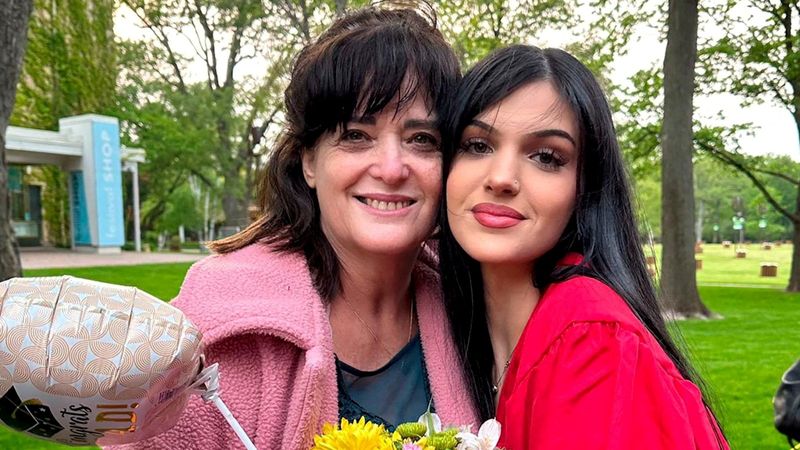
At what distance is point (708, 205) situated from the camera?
63.0 m

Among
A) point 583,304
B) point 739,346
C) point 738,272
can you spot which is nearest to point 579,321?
point 583,304

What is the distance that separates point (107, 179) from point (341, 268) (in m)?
21.5

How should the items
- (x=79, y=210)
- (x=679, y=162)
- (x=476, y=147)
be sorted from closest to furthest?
(x=476, y=147) → (x=679, y=162) → (x=79, y=210)

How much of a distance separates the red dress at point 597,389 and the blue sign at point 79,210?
2244 centimetres

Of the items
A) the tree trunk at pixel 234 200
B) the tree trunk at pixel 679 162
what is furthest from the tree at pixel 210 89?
the tree trunk at pixel 679 162

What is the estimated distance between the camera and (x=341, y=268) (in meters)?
2.01

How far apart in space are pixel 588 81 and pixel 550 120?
0.19 metres

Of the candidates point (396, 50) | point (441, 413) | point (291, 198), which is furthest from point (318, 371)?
point (396, 50)

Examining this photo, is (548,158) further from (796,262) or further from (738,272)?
(738,272)

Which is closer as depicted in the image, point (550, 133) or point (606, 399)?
point (606, 399)

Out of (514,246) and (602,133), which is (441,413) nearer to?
(514,246)

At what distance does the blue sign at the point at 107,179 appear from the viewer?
21.5 m

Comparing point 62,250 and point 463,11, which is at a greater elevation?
point 463,11

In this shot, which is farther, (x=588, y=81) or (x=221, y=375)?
(x=588, y=81)
